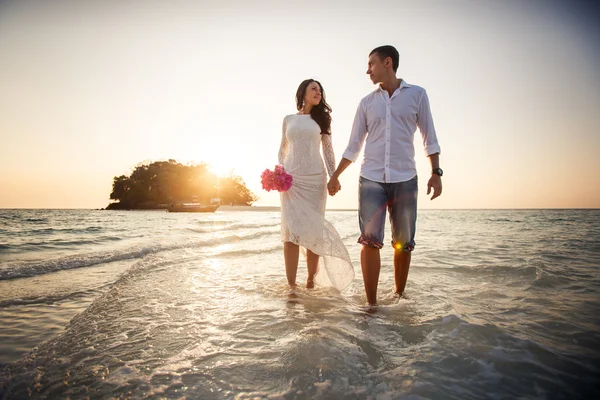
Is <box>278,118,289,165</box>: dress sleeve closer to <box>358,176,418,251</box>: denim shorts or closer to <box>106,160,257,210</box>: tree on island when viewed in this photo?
<box>358,176,418,251</box>: denim shorts

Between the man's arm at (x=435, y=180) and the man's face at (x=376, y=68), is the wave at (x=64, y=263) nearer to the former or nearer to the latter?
the man's face at (x=376, y=68)

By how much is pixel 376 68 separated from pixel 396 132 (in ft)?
2.47

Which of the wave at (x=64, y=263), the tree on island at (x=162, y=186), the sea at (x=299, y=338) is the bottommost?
the wave at (x=64, y=263)

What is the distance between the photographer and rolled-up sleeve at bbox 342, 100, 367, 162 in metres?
3.55

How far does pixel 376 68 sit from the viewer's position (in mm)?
3342

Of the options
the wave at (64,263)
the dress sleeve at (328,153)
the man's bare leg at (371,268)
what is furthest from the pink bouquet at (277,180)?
the wave at (64,263)

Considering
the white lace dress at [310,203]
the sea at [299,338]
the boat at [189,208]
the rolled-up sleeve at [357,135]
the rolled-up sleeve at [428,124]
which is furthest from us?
the boat at [189,208]

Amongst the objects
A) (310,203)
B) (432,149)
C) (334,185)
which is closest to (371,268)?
(334,185)

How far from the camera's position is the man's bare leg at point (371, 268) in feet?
10.9

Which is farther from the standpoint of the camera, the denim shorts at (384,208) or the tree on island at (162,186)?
the tree on island at (162,186)

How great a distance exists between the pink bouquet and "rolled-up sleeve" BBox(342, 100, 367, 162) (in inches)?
33.5

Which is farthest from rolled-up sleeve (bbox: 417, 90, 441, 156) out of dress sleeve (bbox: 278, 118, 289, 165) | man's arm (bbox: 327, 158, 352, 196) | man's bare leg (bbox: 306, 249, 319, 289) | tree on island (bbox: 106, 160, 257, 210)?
tree on island (bbox: 106, 160, 257, 210)

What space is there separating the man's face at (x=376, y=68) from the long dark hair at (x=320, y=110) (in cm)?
90

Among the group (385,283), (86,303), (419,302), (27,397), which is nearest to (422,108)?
(419,302)
